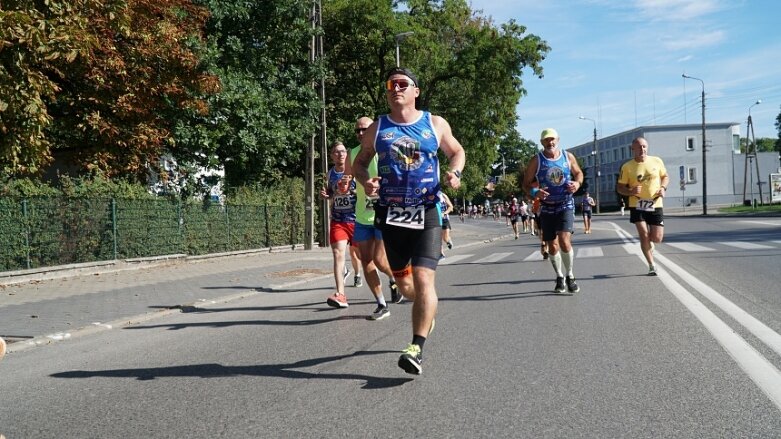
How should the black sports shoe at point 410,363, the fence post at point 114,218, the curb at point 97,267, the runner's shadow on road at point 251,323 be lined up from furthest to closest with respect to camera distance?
the fence post at point 114,218
the curb at point 97,267
the runner's shadow on road at point 251,323
the black sports shoe at point 410,363

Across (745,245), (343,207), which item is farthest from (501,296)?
(745,245)

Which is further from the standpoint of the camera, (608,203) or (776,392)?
(608,203)

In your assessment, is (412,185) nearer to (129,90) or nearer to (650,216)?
(650,216)

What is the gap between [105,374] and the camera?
5211 millimetres

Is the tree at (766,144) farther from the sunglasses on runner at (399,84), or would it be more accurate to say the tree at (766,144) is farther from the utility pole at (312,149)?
the sunglasses on runner at (399,84)

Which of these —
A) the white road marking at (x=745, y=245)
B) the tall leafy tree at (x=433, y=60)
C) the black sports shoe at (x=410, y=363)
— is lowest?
the white road marking at (x=745, y=245)

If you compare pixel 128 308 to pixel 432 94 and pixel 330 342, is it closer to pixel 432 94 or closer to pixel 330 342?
pixel 330 342

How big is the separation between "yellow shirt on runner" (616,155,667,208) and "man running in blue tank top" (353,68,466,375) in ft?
20.5

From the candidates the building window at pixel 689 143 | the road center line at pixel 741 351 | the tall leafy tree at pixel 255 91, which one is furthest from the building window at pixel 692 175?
the road center line at pixel 741 351

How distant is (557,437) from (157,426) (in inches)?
81.2

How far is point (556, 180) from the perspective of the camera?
28.4 feet

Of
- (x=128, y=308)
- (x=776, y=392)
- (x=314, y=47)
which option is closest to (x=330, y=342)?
(x=776, y=392)

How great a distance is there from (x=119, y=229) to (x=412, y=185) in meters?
11.6

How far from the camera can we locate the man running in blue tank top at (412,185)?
15.4 ft
